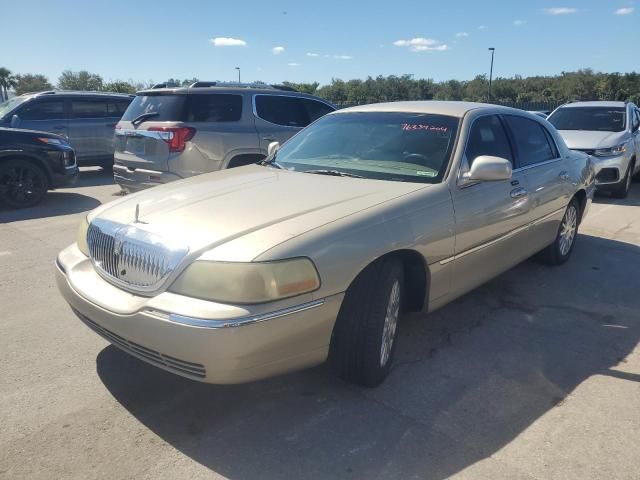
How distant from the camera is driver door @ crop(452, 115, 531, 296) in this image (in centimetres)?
358

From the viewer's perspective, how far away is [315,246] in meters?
2.62

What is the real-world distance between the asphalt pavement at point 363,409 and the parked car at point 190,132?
2.77 metres

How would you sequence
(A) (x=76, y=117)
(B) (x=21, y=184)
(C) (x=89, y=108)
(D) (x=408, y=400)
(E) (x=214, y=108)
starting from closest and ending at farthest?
(D) (x=408, y=400) → (E) (x=214, y=108) → (B) (x=21, y=184) → (A) (x=76, y=117) → (C) (x=89, y=108)

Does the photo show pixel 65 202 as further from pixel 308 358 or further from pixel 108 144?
pixel 308 358

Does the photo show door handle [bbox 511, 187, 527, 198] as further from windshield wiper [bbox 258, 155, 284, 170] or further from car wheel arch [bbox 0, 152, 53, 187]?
car wheel arch [bbox 0, 152, 53, 187]

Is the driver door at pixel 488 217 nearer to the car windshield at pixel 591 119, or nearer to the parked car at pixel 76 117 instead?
the car windshield at pixel 591 119

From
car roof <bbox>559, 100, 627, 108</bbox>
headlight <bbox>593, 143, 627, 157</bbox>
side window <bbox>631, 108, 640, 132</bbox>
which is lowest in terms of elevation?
headlight <bbox>593, 143, 627, 157</bbox>

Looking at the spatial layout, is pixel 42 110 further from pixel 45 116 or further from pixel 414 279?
pixel 414 279

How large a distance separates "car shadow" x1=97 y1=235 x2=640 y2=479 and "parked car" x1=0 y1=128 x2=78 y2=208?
598 centimetres

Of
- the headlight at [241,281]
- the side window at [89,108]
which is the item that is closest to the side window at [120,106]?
the side window at [89,108]

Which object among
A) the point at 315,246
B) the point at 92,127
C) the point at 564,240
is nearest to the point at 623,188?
the point at 564,240

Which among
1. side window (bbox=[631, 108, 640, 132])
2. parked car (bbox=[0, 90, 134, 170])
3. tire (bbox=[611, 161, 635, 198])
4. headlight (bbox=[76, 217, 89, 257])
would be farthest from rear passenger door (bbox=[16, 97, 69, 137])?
side window (bbox=[631, 108, 640, 132])

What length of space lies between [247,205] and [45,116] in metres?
9.73

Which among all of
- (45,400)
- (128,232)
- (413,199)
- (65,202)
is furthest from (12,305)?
(65,202)
